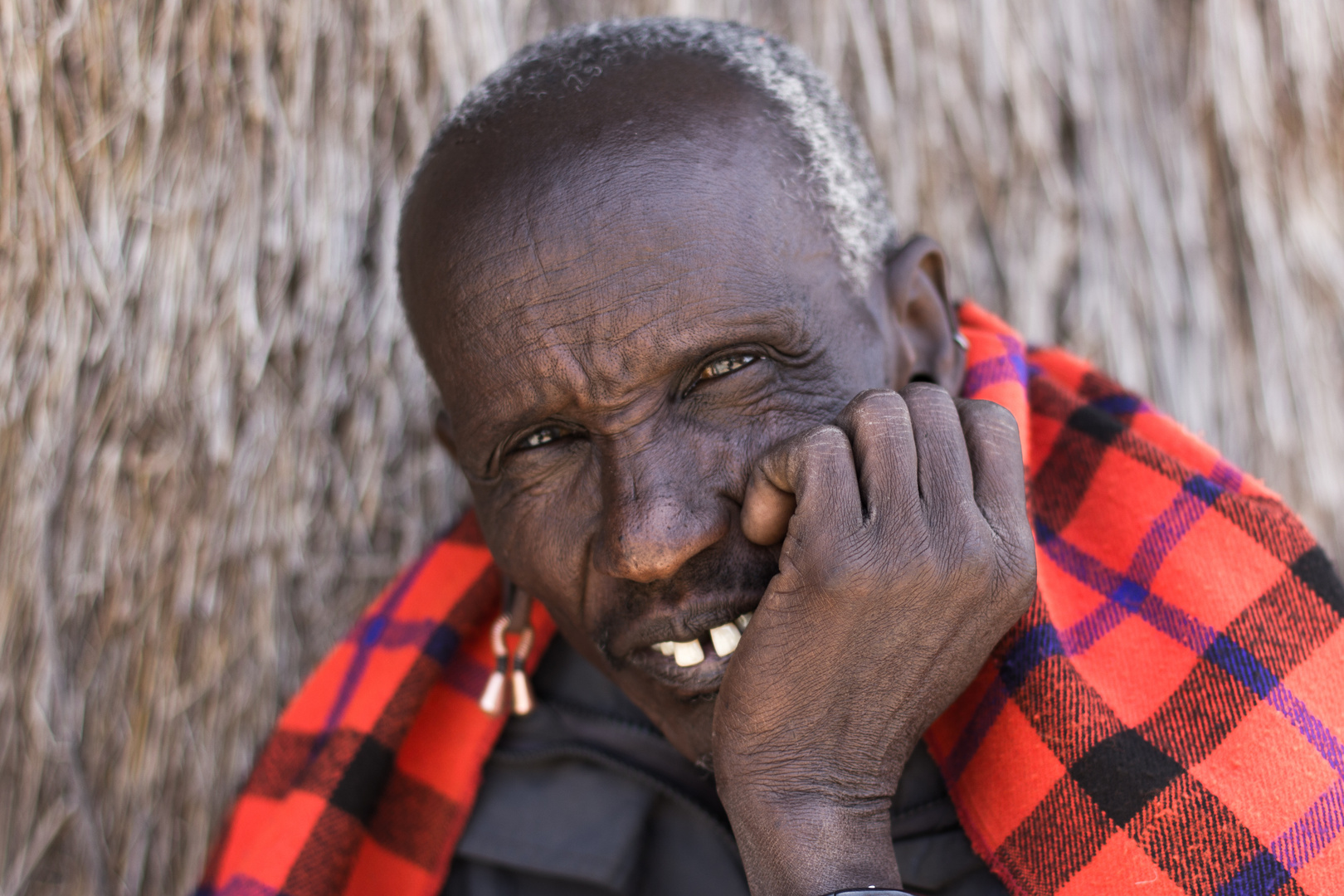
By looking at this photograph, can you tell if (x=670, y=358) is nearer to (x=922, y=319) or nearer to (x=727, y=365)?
(x=727, y=365)

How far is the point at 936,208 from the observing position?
209 cm

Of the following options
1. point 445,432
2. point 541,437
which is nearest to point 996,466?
point 541,437

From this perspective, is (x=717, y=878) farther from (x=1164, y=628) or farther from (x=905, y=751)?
(x=1164, y=628)

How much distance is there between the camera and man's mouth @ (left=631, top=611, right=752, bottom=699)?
121 centimetres

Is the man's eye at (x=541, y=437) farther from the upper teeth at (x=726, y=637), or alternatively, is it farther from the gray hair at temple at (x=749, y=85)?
the gray hair at temple at (x=749, y=85)

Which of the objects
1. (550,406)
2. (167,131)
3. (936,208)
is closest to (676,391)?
(550,406)

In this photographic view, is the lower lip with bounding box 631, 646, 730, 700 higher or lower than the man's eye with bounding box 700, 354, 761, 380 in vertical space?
lower

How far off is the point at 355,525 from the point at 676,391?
1.19 m

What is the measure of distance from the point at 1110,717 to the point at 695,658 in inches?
20.7

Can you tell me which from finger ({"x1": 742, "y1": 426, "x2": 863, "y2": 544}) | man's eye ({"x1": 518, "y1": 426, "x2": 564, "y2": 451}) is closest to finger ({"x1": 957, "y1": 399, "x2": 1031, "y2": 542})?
finger ({"x1": 742, "y1": 426, "x2": 863, "y2": 544})

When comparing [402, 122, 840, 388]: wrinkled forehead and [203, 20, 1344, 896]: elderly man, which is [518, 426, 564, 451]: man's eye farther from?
[402, 122, 840, 388]: wrinkled forehead

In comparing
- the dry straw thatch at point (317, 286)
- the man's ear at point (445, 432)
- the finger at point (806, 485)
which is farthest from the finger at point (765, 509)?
the dry straw thatch at point (317, 286)

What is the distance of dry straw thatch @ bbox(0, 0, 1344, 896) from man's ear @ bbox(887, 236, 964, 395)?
26.9 inches

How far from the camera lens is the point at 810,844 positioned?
3.64ft
